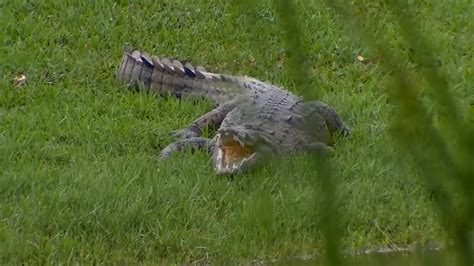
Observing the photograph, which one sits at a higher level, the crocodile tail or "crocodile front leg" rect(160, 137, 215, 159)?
"crocodile front leg" rect(160, 137, 215, 159)

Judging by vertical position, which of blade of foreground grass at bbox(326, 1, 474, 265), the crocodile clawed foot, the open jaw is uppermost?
blade of foreground grass at bbox(326, 1, 474, 265)

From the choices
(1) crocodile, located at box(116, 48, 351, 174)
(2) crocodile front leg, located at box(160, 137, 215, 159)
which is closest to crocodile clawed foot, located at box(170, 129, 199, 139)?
(1) crocodile, located at box(116, 48, 351, 174)

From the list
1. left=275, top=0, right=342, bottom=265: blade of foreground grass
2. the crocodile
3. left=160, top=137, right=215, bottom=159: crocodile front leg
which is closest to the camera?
left=275, top=0, right=342, bottom=265: blade of foreground grass

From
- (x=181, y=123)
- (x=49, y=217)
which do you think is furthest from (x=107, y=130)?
(x=49, y=217)

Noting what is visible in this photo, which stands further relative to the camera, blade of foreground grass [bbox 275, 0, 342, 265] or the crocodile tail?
the crocodile tail

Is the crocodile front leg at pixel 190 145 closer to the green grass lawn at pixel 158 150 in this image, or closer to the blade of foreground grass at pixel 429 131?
the green grass lawn at pixel 158 150

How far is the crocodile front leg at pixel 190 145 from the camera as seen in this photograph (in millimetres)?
5551

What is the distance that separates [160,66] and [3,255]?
2550 mm

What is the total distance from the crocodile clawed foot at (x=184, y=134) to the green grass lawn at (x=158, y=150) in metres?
0.07

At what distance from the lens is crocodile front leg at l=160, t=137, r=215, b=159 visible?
555 cm

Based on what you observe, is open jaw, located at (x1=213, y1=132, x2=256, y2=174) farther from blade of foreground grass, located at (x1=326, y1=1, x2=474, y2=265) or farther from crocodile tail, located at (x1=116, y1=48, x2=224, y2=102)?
blade of foreground grass, located at (x1=326, y1=1, x2=474, y2=265)

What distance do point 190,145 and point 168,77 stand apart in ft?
3.70

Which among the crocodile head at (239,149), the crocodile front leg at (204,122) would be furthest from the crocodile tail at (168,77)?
the crocodile head at (239,149)

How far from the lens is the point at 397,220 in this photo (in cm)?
488
